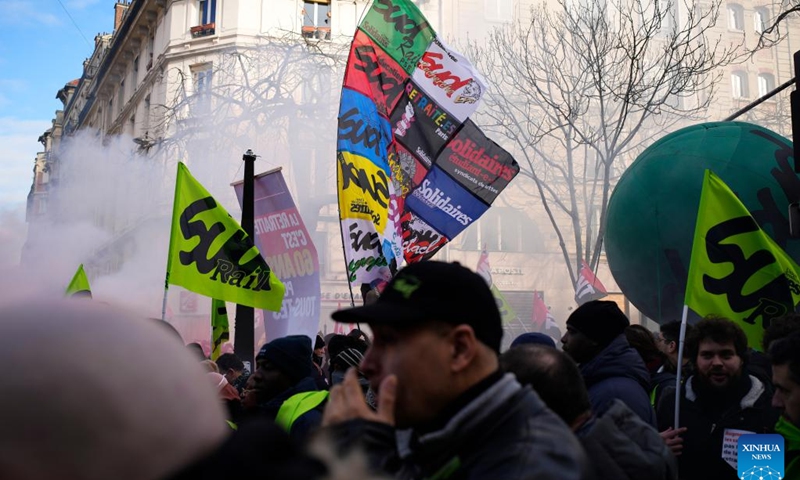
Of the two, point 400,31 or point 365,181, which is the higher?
point 400,31

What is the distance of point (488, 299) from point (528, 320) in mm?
30649

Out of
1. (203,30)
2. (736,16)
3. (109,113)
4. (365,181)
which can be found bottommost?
(365,181)

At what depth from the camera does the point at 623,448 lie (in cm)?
225

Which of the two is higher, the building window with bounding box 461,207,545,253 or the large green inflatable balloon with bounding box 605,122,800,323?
the building window with bounding box 461,207,545,253

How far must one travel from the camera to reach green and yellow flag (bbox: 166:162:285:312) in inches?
260

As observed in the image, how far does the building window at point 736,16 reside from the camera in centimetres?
3547

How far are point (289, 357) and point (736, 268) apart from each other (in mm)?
2831

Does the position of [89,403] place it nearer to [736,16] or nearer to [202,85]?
[202,85]

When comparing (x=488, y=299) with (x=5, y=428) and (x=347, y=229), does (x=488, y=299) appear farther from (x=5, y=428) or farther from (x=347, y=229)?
(x=347, y=229)

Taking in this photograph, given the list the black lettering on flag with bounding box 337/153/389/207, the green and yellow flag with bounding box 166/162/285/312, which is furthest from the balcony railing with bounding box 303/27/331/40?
the green and yellow flag with bounding box 166/162/285/312

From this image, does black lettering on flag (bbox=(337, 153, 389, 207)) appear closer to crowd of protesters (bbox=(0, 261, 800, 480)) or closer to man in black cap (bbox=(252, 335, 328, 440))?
man in black cap (bbox=(252, 335, 328, 440))

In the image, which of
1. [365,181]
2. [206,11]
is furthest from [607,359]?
[206,11]

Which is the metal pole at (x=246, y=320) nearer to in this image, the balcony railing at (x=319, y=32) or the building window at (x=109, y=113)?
the balcony railing at (x=319, y=32)

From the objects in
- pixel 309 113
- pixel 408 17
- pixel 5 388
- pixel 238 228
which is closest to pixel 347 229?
pixel 238 228
